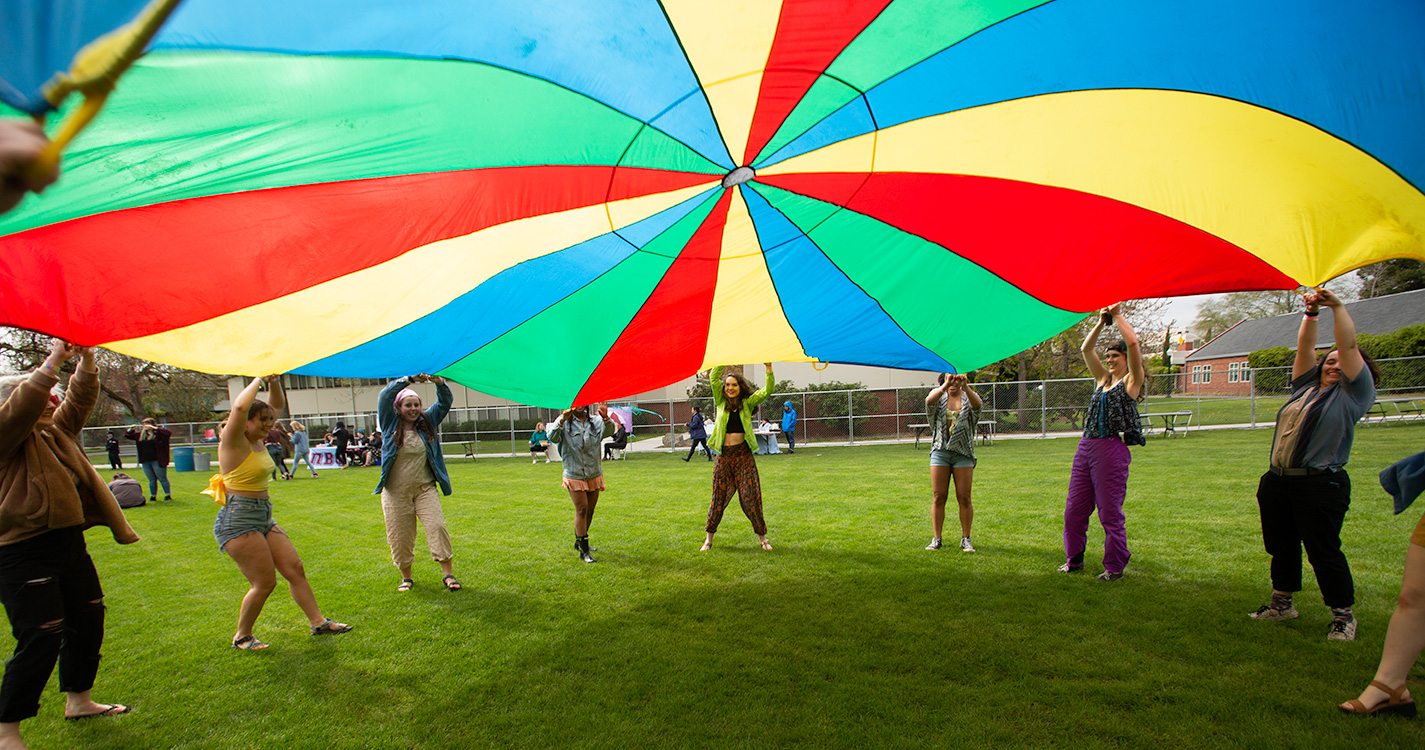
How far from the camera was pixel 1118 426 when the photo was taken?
489 cm

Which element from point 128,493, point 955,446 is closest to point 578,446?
point 955,446

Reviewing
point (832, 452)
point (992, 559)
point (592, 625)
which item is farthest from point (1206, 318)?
point (592, 625)

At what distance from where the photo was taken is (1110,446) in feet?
16.2

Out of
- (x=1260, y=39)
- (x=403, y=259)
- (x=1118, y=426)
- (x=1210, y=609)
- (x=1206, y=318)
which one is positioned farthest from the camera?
(x=1206, y=318)

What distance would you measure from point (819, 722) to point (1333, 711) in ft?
7.83

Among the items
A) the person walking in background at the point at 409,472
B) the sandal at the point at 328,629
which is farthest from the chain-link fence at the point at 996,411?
the sandal at the point at 328,629

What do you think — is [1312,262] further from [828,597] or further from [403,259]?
[403,259]

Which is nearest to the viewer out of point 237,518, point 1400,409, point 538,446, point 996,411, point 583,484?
point 237,518

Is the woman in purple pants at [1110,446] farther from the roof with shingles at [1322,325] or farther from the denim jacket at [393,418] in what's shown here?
the roof with shingles at [1322,325]

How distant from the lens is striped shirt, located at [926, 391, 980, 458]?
20.0 feet

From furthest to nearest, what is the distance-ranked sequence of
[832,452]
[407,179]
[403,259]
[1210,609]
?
[832,452], [1210,609], [403,259], [407,179]

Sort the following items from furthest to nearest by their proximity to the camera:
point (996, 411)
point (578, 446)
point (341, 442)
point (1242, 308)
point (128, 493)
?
point (1242, 308) → point (996, 411) → point (341, 442) → point (128, 493) → point (578, 446)

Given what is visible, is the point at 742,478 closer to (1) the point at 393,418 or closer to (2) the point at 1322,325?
(1) the point at 393,418

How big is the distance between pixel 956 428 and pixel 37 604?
6.25 metres
